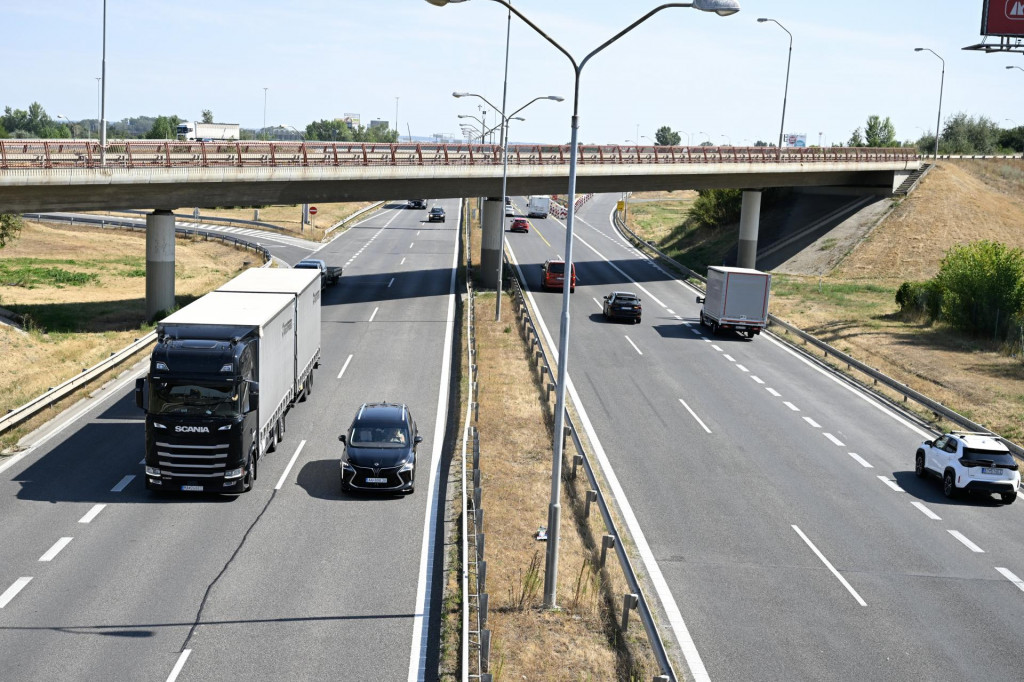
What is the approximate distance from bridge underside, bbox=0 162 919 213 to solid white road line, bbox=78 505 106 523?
20171mm

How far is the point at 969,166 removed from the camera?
279ft

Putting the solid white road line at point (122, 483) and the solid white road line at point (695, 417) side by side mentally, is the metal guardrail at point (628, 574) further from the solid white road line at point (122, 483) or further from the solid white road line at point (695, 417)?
the solid white road line at point (122, 483)

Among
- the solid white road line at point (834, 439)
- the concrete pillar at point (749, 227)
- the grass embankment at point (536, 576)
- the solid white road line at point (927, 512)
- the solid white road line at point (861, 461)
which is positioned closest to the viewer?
the grass embankment at point (536, 576)

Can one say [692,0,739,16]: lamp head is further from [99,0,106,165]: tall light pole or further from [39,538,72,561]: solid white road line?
[99,0,106,165]: tall light pole

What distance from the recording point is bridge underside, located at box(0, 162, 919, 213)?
1531 inches

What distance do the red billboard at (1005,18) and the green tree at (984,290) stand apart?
14.0m

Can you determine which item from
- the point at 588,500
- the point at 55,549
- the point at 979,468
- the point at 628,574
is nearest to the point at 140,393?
the point at 55,549

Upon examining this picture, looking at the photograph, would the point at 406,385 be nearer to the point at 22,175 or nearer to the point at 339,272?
the point at 22,175

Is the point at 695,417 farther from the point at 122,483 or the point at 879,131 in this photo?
the point at 879,131

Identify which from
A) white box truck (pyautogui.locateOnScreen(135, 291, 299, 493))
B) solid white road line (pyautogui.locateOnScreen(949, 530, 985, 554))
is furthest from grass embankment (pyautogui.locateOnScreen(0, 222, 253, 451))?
solid white road line (pyautogui.locateOnScreen(949, 530, 985, 554))

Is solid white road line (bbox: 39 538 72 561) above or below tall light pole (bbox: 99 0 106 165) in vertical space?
below

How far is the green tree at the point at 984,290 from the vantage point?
4634cm

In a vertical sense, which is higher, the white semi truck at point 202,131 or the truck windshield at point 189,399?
the white semi truck at point 202,131

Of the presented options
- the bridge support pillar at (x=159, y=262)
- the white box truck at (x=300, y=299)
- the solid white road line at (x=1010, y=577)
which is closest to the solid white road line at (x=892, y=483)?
the solid white road line at (x=1010, y=577)
